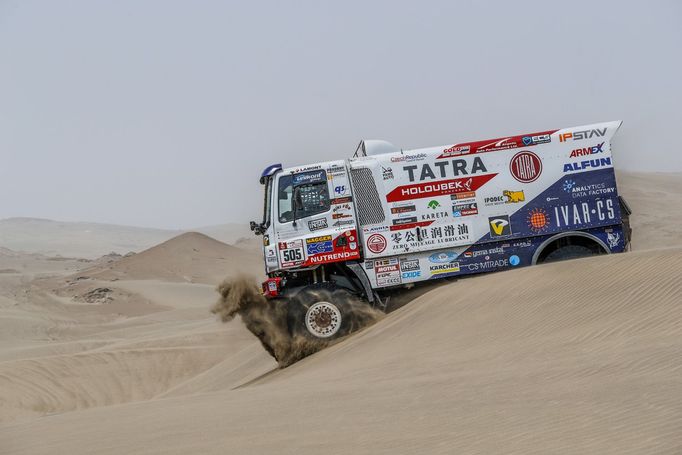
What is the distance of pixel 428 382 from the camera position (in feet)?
30.2

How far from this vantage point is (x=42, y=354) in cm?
2164

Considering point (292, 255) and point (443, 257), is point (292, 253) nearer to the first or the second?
point (292, 255)

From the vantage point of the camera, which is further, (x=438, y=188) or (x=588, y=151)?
(x=438, y=188)

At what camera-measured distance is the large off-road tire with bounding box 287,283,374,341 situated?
14.0 meters

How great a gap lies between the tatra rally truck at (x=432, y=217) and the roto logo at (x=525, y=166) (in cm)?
2

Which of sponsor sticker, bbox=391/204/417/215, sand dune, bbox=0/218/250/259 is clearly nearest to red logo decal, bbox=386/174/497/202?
sponsor sticker, bbox=391/204/417/215

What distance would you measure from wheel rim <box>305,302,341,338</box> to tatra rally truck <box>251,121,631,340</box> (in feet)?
0.05

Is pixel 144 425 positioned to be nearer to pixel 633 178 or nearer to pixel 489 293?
pixel 489 293

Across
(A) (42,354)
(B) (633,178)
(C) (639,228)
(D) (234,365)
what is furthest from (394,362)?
(B) (633,178)

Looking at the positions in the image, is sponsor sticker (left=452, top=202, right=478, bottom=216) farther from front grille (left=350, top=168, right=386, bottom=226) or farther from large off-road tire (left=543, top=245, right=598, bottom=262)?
large off-road tire (left=543, top=245, right=598, bottom=262)

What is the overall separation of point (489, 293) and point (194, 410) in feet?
17.9

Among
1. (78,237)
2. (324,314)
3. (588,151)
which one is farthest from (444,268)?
(78,237)

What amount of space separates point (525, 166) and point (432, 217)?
5.69 feet

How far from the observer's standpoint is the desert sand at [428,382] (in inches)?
266
